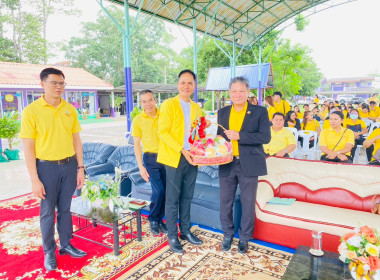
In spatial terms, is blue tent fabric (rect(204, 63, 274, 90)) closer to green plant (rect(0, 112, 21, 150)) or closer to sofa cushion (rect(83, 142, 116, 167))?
green plant (rect(0, 112, 21, 150))

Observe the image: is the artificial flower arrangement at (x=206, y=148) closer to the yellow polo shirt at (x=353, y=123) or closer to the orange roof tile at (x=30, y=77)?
the yellow polo shirt at (x=353, y=123)

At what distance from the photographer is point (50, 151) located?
8.02 ft

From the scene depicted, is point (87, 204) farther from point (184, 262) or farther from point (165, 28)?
point (165, 28)

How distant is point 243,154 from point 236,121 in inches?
12.4

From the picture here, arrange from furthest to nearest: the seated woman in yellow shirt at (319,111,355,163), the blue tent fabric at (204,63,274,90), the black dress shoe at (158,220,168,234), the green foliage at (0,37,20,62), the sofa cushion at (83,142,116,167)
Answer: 1. the green foliage at (0,37,20,62)
2. the blue tent fabric at (204,63,274,90)
3. the sofa cushion at (83,142,116,167)
4. the seated woman in yellow shirt at (319,111,355,163)
5. the black dress shoe at (158,220,168,234)

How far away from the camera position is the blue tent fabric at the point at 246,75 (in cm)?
1747

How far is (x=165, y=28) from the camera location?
34.8 meters

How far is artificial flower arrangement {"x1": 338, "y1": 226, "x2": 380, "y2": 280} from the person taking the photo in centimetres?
153

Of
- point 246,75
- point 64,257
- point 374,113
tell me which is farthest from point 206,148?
point 246,75

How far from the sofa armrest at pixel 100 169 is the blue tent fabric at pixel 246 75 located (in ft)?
43.6

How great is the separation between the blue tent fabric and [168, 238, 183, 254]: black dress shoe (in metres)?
14.8

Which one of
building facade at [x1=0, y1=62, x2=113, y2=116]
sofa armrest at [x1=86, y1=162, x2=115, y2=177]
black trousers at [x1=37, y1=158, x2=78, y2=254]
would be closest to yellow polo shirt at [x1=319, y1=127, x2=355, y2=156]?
sofa armrest at [x1=86, y1=162, x2=115, y2=177]

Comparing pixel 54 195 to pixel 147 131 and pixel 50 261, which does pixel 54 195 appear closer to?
pixel 50 261

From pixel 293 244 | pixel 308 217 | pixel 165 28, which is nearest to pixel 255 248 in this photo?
pixel 293 244
